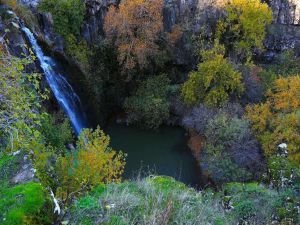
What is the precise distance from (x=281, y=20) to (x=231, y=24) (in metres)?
4.72

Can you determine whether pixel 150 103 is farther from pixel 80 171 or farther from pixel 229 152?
pixel 80 171

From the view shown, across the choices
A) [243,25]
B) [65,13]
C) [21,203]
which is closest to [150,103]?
[65,13]

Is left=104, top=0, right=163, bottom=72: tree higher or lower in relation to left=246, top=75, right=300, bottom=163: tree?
higher

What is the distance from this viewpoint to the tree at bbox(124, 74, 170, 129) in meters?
24.0

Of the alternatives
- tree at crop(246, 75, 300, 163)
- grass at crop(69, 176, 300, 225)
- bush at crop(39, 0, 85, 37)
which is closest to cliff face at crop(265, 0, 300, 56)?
tree at crop(246, 75, 300, 163)

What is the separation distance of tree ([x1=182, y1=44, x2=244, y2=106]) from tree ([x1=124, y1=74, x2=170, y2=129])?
1833 mm

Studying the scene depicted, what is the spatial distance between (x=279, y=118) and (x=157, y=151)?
7.23 metres

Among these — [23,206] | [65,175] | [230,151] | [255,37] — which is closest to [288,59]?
[255,37]

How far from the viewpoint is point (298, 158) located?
18062 millimetres

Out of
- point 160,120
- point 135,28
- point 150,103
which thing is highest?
point 135,28

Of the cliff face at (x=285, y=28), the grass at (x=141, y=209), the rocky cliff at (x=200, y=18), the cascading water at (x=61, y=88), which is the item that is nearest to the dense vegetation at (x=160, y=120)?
the grass at (x=141, y=209)

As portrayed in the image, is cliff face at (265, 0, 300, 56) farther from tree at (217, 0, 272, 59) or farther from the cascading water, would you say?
the cascading water

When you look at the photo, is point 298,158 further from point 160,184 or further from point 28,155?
point 28,155

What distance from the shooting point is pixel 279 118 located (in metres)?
19.5
